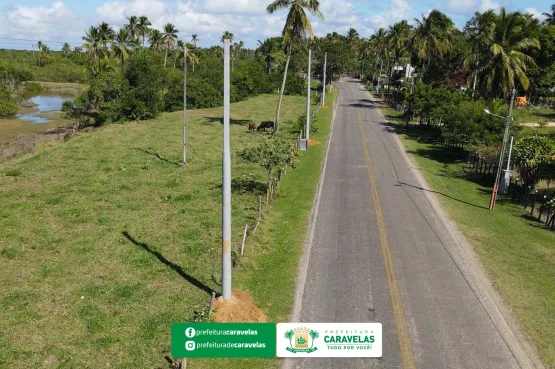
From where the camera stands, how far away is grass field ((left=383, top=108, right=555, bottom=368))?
16.6 meters

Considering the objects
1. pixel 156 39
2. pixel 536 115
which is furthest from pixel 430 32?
pixel 156 39

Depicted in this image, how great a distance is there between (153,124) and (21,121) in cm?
2345

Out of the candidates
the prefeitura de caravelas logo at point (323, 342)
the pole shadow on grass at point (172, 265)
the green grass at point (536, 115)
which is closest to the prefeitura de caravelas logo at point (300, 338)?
the prefeitura de caravelas logo at point (323, 342)

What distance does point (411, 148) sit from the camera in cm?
4888

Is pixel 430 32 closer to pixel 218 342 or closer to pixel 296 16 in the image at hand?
pixel 296 16

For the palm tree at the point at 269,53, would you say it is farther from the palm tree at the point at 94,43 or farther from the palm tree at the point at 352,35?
the palm tree at the point at 352,35

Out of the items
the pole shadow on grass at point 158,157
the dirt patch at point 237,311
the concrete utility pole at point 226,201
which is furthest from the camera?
the pole shadow on grass at point 158,157

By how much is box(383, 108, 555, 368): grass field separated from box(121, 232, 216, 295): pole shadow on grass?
11531mm

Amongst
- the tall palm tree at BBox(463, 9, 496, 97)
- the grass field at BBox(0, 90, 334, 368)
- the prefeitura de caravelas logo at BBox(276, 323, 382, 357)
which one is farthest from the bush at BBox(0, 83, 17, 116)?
the prefeitura de caravelas logo at BBox(276, 323, 382, 357)

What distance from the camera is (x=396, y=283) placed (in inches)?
735

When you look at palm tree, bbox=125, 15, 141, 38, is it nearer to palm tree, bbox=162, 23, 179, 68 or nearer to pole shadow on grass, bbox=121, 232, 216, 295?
palm tree, bbox=162, 23, 179, 68

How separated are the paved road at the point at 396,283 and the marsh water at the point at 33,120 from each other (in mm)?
46221

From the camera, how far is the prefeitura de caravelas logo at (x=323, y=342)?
44.1ft

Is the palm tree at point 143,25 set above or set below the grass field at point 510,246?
above
